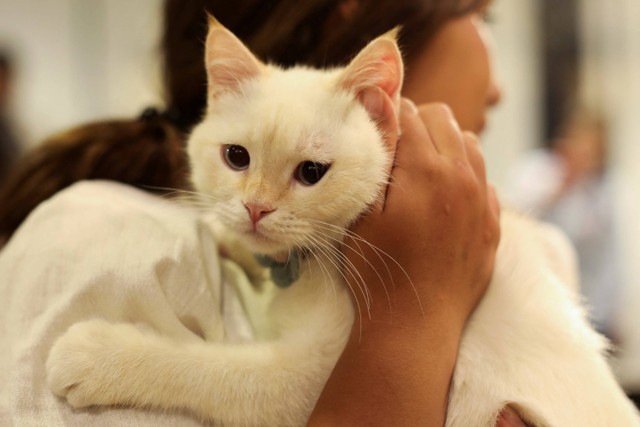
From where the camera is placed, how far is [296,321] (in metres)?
0.85

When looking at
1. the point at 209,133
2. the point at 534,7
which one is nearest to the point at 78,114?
the point at 534,7

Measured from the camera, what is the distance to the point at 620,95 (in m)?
3.40

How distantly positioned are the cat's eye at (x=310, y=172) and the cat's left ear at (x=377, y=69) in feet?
0.39

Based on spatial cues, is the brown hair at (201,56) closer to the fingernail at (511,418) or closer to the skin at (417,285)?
the skin at (417,285)

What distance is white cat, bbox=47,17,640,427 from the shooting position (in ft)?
2.46

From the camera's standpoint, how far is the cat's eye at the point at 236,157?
0.80 m

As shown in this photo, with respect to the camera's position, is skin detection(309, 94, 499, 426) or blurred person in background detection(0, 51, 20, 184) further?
blurred person in background detection(0, 51, 20, 184)

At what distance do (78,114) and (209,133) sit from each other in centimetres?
295

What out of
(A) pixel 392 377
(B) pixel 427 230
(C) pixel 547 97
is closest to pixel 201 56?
(B) pixel 427 230

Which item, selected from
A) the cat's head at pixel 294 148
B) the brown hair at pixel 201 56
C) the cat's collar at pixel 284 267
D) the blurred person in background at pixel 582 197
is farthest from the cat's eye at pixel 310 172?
the blurred person in background at pixel 582 197

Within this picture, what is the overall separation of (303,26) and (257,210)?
1.60 feet

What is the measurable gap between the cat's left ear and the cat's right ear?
0.46 ft

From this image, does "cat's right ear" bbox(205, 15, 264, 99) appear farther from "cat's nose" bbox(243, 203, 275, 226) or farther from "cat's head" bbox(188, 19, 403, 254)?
"cat's nose" bbox(243, 203, 275, 226)

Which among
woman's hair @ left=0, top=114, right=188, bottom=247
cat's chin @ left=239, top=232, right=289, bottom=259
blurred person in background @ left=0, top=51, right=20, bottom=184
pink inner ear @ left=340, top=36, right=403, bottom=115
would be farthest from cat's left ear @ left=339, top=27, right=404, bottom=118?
blurred person in background @ left=0, top=51, right=20, bottom=184
